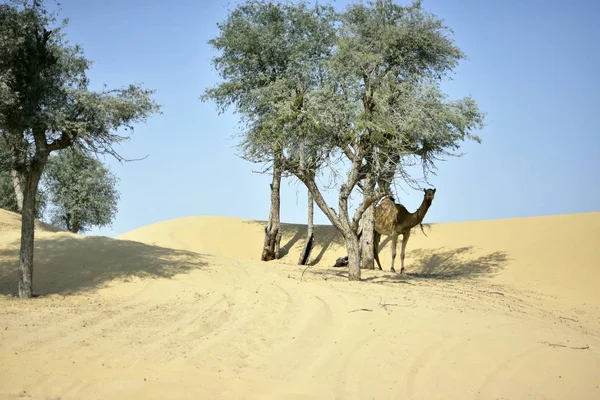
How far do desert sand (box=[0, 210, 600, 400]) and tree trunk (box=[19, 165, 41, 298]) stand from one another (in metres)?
0.37

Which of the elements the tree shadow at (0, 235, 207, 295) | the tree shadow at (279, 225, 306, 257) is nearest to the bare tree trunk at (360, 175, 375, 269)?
the tree shadow at (279, 225, 306, 257)

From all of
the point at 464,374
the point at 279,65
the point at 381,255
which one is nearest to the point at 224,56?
the point at 279,65

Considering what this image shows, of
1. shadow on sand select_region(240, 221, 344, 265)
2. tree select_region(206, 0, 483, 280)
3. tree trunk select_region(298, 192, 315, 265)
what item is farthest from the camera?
shadow on sand select_region(240, 221, 344, 265)

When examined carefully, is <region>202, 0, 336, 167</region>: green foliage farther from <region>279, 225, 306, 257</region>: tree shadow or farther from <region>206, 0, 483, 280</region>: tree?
<region>279, 225, 306, 257</region>: tree shadow

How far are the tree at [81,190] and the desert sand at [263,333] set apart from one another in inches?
652

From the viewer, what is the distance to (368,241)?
22625 millimetres

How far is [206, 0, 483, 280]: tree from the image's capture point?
16.0 meters

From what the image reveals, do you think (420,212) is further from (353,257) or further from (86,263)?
(86,263)

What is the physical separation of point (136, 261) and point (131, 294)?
266 centimetres

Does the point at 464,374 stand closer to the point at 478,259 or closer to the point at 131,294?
the point at 131,294

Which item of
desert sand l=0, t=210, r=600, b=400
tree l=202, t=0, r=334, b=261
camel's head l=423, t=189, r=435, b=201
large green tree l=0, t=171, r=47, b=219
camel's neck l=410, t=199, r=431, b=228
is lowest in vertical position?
desert sand l=0, t=210, r=600, b=400

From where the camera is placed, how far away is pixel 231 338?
9.70m

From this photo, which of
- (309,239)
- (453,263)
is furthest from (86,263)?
(453,263)

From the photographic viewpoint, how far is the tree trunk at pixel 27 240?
41.8 ft
